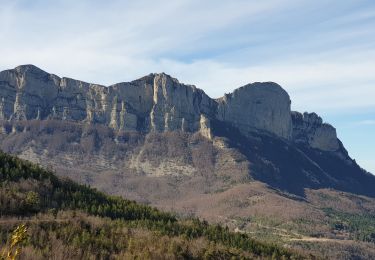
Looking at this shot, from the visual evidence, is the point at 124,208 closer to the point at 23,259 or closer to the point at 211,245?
the point at 211,245

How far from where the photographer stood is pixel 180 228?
544ft

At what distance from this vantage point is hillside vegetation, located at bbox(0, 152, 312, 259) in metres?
112

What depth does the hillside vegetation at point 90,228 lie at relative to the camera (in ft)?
366

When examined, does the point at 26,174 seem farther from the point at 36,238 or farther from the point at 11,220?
the point at 36,238

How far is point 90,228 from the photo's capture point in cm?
13050

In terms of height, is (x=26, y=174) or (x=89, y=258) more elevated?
(x=26, y=174)

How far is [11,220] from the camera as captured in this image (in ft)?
399

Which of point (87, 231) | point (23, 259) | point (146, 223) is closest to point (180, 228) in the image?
point (146, 223)

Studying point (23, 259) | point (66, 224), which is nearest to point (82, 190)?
point (66, 224)

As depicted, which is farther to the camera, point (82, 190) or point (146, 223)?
point (82, 190)

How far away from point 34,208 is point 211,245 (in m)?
45.2

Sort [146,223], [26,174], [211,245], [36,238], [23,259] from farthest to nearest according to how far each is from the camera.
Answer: [26,174], [146,223], [211,245], [36,238], [23,259]

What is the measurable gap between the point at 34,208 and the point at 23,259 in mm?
49774

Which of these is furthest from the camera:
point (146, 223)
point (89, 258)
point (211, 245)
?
point (146, 223)
